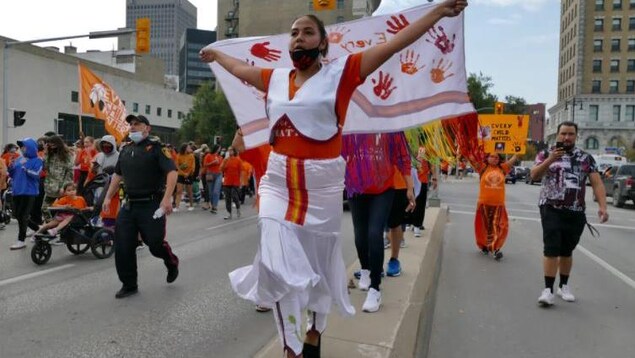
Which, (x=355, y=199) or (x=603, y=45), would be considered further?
(x=603, y=45)

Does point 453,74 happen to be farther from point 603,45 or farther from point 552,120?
point 552,120

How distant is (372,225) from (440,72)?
138 centimetres

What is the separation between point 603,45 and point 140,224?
308 ft

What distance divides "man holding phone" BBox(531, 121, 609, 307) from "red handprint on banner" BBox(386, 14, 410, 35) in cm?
253

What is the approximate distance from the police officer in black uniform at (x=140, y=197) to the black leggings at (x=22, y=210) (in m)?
3.70

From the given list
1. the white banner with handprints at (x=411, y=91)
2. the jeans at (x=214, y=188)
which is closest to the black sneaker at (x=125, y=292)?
the white banner with handprints at (x=411, y=91)

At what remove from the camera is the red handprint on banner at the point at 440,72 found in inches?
145

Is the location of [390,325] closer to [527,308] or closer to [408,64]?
[408,64]

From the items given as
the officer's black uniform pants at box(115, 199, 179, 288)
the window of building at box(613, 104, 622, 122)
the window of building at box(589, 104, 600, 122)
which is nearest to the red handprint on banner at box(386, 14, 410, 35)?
the officer's black uniform pants at box(115, 199, 179, 288)

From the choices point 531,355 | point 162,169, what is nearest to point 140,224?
point 162,169

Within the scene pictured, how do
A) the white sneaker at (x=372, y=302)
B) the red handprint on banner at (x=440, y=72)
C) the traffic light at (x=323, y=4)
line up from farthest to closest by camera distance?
the traffic light at (x=323, y=4)
the white sneaker at (x=372, y=302)
the red handprint on banner at (x=440, y=72)

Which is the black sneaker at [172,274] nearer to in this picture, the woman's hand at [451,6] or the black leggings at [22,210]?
the black leggings at [22,210]

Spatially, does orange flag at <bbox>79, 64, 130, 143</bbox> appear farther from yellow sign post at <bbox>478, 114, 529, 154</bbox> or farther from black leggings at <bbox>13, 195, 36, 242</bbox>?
yellow sign post at <bbox>478, 114, 529, 154</bbox>

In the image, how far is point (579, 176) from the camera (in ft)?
18.1
